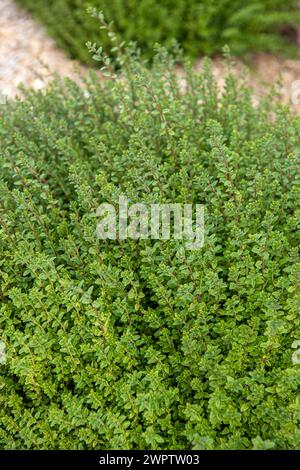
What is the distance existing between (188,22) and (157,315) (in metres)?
3.28

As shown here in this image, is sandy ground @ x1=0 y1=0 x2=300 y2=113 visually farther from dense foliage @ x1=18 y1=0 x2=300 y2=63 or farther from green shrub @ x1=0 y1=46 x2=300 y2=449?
green shrub @ x1=0 y1=46 x2=300 y2=449

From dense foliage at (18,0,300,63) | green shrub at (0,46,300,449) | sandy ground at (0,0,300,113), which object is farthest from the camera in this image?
sandy ground at (0,0,300,113)

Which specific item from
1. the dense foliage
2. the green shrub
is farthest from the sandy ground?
the green shrub

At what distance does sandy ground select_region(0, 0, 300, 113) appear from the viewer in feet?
15.8

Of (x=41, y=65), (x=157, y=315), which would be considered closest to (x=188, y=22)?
(x=41, y=65)

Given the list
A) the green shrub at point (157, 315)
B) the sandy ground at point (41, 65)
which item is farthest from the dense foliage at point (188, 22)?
the green shrub at point (157, 315)

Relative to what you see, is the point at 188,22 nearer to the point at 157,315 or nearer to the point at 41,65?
the point at 41,65

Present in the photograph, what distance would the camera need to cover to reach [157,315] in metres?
2.26

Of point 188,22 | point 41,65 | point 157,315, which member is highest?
point 188,22

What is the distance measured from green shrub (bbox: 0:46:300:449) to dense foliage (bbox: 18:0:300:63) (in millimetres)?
2206

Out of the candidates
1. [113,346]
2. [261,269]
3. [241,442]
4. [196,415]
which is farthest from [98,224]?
[241,442]

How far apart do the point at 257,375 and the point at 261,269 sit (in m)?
0.49

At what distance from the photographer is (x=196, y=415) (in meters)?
1.92
